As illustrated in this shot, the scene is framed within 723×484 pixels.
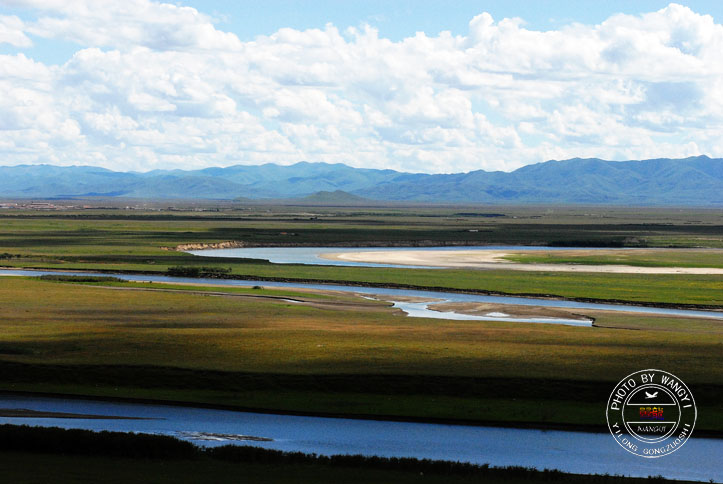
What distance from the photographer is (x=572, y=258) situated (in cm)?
12169

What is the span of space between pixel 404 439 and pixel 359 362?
9.51 m

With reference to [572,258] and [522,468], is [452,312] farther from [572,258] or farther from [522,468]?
[572,258]

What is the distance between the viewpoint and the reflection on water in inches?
1252

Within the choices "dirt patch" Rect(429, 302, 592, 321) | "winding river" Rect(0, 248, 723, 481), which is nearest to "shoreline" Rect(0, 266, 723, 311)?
"dirt patch" Rect(429, 302, 592, 321)

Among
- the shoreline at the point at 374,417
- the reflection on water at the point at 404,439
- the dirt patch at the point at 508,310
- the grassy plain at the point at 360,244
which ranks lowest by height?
the reflection on water at the point at 404,439

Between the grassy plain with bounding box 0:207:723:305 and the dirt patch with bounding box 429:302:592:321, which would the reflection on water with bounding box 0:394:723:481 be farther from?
the grassy plain with bounding box 0:207:723:305

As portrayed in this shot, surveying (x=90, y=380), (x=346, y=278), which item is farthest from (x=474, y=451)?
(x=346, y=278)

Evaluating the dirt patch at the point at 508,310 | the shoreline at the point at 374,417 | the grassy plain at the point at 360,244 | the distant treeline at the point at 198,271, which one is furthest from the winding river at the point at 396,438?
the distant treeline at the point at 198,271

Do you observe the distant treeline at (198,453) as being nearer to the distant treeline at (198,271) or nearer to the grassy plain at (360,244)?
the grassy plain at (360,244)

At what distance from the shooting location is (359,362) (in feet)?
142

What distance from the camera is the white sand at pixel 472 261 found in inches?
4107

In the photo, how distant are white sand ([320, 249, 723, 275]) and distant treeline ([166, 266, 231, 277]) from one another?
83.9ft

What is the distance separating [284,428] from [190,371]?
26.9 ft

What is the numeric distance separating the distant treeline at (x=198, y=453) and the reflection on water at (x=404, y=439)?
1.56m
